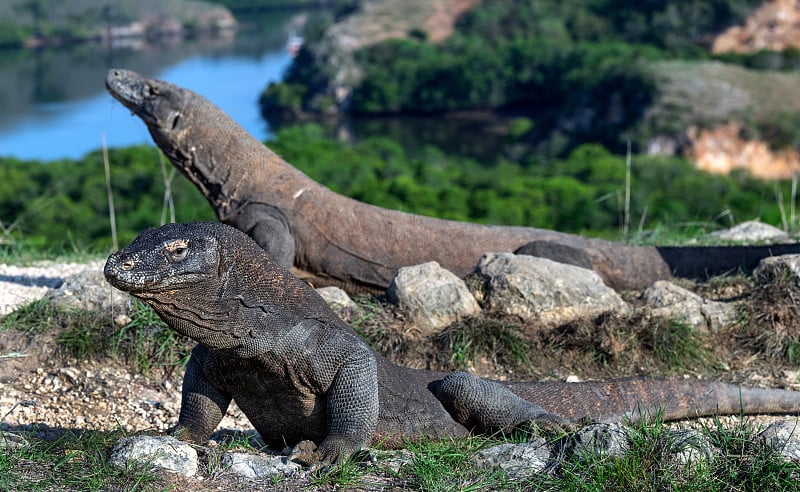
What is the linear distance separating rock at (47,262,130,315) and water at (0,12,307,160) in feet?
91.3

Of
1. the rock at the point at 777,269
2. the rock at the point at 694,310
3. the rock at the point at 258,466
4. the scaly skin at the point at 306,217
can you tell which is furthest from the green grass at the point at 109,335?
the rock at the point at 777,269

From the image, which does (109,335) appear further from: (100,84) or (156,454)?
(100,84)

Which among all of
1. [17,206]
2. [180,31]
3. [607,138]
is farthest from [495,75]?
[17,206]

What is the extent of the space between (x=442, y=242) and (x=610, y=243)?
1.33 meters

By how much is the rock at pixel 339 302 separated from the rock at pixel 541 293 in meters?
0.82

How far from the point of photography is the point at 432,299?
6359 millimetres

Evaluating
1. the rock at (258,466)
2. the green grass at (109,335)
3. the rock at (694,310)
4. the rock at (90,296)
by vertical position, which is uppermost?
the rock at (258,466)

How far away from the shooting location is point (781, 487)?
3695 millimetres

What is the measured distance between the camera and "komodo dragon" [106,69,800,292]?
732 centimetres

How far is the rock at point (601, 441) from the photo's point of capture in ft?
12.8

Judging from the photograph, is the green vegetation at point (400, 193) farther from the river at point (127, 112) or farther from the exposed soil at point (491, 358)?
the exposed soil at point (491, 358)

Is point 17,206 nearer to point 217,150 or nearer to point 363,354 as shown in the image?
point 217,150

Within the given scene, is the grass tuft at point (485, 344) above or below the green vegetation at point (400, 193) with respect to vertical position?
above

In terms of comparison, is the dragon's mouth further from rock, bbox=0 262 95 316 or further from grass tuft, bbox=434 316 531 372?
grass tuft, bbox=434 316 531 372
